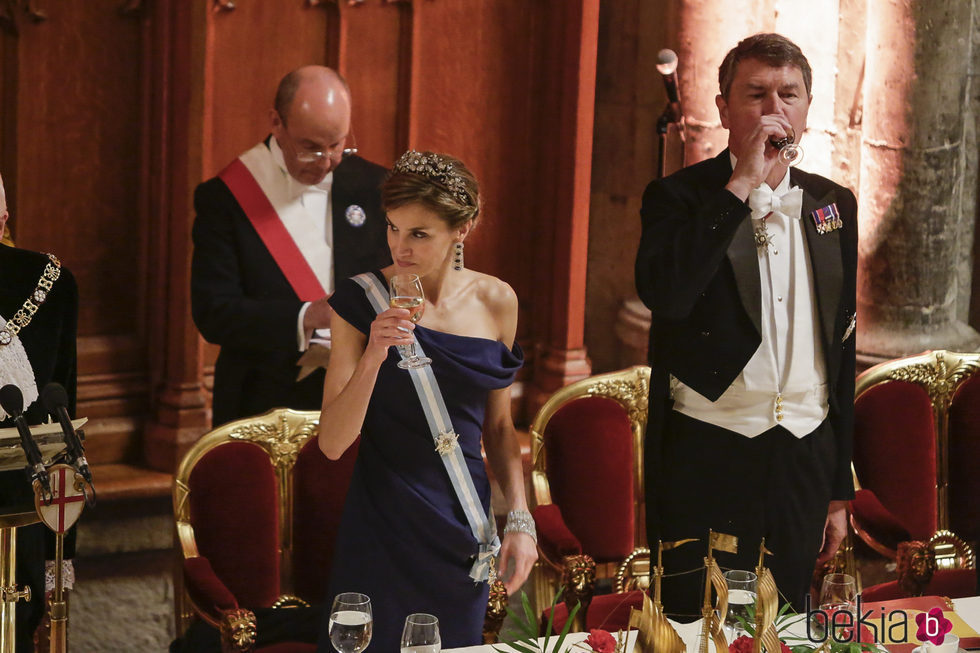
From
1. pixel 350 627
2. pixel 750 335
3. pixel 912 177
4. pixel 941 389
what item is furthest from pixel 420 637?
pixel 912 177

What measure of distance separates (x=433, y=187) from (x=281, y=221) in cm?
109

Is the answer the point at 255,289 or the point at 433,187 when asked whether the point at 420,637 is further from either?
the point at 255,289

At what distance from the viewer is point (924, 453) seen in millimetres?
3648

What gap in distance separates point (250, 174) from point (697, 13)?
66.2 inches

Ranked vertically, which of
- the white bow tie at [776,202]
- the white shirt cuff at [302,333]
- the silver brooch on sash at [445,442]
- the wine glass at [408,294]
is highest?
the white bow tie at [776,202]

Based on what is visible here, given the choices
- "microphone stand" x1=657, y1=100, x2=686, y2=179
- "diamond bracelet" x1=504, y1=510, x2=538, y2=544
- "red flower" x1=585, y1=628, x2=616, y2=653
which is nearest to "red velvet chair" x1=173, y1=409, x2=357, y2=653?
"diamond bracelet" x1=504, y1=510, x2=538, y2=544

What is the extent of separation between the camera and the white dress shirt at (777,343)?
2699 mm

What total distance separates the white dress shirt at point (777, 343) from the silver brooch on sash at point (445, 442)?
0.56m

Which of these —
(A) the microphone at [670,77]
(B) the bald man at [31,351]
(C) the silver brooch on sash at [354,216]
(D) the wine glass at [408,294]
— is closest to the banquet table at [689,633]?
(D) the wine glass at [408,294]

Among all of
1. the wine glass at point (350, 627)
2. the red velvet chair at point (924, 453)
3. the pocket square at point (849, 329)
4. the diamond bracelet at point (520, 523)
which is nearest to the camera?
the wine glass at point (350, 627)

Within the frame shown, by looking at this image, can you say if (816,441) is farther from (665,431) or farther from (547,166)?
(547,166)

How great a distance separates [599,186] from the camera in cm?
464

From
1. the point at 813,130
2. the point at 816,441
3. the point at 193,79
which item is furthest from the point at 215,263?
the point at 813,130

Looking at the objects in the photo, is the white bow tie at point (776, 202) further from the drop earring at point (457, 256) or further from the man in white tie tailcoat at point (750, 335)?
the drop earring at point (457, 256)
